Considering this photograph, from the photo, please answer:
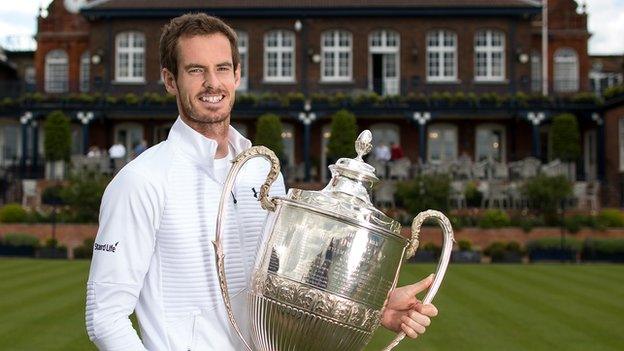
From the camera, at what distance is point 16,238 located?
795 inches

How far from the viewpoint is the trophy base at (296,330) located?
7.48 feet

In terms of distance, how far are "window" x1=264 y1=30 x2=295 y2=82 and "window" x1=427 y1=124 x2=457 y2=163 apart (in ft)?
18.9

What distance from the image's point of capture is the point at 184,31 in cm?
253

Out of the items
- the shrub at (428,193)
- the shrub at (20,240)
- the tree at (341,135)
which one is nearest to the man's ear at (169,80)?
the shrub at (20,240)

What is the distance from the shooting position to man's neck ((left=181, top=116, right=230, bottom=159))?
2.63 m

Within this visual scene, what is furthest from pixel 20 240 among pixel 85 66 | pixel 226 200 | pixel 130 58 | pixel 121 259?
pixel 226 200

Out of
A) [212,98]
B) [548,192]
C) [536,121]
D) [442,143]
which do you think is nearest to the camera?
[212,98]

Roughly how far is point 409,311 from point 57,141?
90.3ft

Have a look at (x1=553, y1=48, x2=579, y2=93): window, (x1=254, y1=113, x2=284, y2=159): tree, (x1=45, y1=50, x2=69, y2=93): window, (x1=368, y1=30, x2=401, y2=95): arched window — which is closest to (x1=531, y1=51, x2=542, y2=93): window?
(x1=553, y1=48, x2=579, y2=93): window

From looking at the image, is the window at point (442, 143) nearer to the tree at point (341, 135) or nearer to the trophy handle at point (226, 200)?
the tree at point (341, 135)

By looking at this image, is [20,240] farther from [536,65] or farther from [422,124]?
[536,65]

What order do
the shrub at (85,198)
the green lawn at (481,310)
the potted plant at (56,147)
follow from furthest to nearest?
the potted plant at (56,147), the shrub at (85,198), the green lawn at (481,310)

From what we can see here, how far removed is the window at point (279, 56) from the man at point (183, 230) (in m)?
31.2

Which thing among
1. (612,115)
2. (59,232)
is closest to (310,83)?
(612,115)
